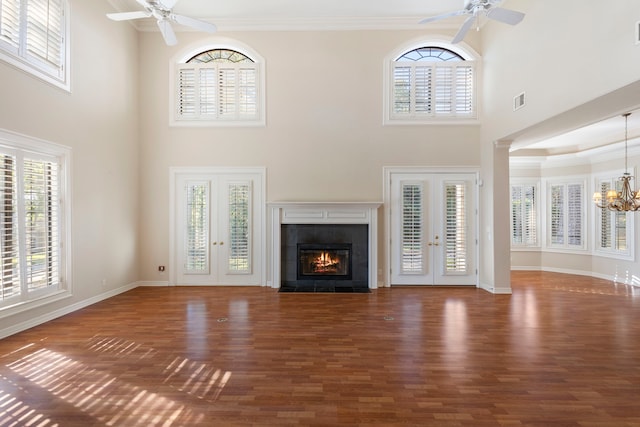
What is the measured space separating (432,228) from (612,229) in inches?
184

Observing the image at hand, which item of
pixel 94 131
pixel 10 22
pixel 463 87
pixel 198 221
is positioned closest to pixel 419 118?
pixel 463 87

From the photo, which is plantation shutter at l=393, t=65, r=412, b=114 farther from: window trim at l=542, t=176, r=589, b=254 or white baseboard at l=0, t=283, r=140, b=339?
white baseboard at l=0, t=283, r=140, b=339

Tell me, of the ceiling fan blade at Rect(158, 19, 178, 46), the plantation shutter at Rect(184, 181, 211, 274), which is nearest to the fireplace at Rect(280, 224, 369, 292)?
the plantation shutter at Rect(184, 181, 211, 274)

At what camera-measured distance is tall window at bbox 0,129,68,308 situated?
3986 millimetres

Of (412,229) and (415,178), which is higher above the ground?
(415,178)

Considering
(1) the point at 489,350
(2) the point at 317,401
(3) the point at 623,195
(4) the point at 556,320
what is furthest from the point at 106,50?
(3) the point at 623,195

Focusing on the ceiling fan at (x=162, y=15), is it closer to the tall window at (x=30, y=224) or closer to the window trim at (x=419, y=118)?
the tall window at (x=30, y=224)

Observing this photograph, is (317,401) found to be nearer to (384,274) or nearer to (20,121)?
(384,274)

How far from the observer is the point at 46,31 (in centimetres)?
455

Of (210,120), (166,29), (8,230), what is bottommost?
(8,230)

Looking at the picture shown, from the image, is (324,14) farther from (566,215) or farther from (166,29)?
(566,215)

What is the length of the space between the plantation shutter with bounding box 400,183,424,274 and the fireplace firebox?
120 centimetres

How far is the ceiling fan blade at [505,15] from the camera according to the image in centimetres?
427

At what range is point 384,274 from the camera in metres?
6.75
